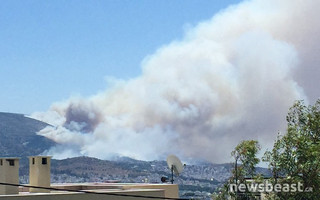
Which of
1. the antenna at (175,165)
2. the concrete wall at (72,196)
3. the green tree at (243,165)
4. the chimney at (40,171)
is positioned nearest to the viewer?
the concrete wall at (72,196)

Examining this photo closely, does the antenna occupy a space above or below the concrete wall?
above

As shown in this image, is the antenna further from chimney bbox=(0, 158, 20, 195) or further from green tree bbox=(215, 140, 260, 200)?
chimney bbox=(0, 158, 20, 195)

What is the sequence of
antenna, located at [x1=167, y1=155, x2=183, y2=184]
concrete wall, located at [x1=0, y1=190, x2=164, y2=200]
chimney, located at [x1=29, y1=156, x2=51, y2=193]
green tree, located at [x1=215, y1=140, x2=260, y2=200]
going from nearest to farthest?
concrete wall, located at [x1=0, y1=190, x2=164, y2=200], green tree, located at [x1=215, y1=140, x2=260, y2=200], chimney, located at [x1=29, y1=156, x2=51, y2=193], antenna, located at [x1=167, y1=155, x2=183, y2=184]

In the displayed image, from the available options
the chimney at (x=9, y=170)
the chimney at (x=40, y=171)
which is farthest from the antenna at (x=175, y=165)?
the chimney at (x=9, y=170)

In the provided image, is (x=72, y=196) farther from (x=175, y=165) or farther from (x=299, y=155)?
(x=175, y=165)

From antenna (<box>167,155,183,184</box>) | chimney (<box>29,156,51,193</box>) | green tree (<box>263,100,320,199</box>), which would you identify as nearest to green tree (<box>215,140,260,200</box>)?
green tree (<box>263,100,320,199</box>)

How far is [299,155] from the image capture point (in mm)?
24156

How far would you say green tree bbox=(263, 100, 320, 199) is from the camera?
23.5 m

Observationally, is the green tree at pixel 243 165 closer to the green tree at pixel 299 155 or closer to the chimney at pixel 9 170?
the green tree at pixel 299 155

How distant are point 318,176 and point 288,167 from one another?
1.16 m

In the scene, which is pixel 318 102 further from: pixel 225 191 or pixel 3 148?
pixel 3 148

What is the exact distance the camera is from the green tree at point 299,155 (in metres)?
23.5

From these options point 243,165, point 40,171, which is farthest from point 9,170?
point 243,165

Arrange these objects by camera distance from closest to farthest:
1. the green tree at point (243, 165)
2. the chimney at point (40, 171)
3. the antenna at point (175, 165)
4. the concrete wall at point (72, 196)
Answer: the concrete wall at point (72, 196) < the green tree at point (243, 165) < the chimney at point (40, 171) < the antenna at point (175, 165)
